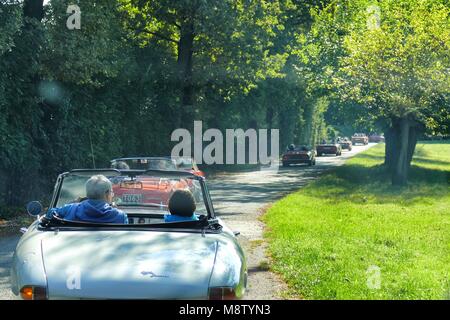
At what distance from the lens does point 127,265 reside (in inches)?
213

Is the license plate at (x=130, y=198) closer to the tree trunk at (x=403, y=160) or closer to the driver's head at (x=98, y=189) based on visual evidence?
the driver's head at (x=98, y=189)

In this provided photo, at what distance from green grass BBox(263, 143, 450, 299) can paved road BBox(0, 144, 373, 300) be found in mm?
275

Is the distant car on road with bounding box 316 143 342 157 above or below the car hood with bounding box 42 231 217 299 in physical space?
below

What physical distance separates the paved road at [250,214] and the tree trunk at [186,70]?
11.5 feet

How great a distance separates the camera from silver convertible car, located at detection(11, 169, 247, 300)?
5.20 meters

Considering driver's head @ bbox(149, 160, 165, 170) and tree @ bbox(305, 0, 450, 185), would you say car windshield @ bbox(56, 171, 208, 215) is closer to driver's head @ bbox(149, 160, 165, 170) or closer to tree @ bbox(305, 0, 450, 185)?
driver's head @ bbox(149, 160, 165, 170)

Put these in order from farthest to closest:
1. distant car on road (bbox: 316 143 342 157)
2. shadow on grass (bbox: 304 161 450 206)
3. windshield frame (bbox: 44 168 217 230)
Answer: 1. distant car on road (bbox: 316 143 342 157)
2. shadow on grass (bbox: 304 161 450 206)
3. windshield frame (bbox: 44 168 217 230)

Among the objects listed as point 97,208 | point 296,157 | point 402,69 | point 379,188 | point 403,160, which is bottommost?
point 296,157

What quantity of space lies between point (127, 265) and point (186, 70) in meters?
30.3

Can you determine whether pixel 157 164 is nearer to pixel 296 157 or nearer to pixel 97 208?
pixel 97 208

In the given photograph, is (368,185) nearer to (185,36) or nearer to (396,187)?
(396,187)
